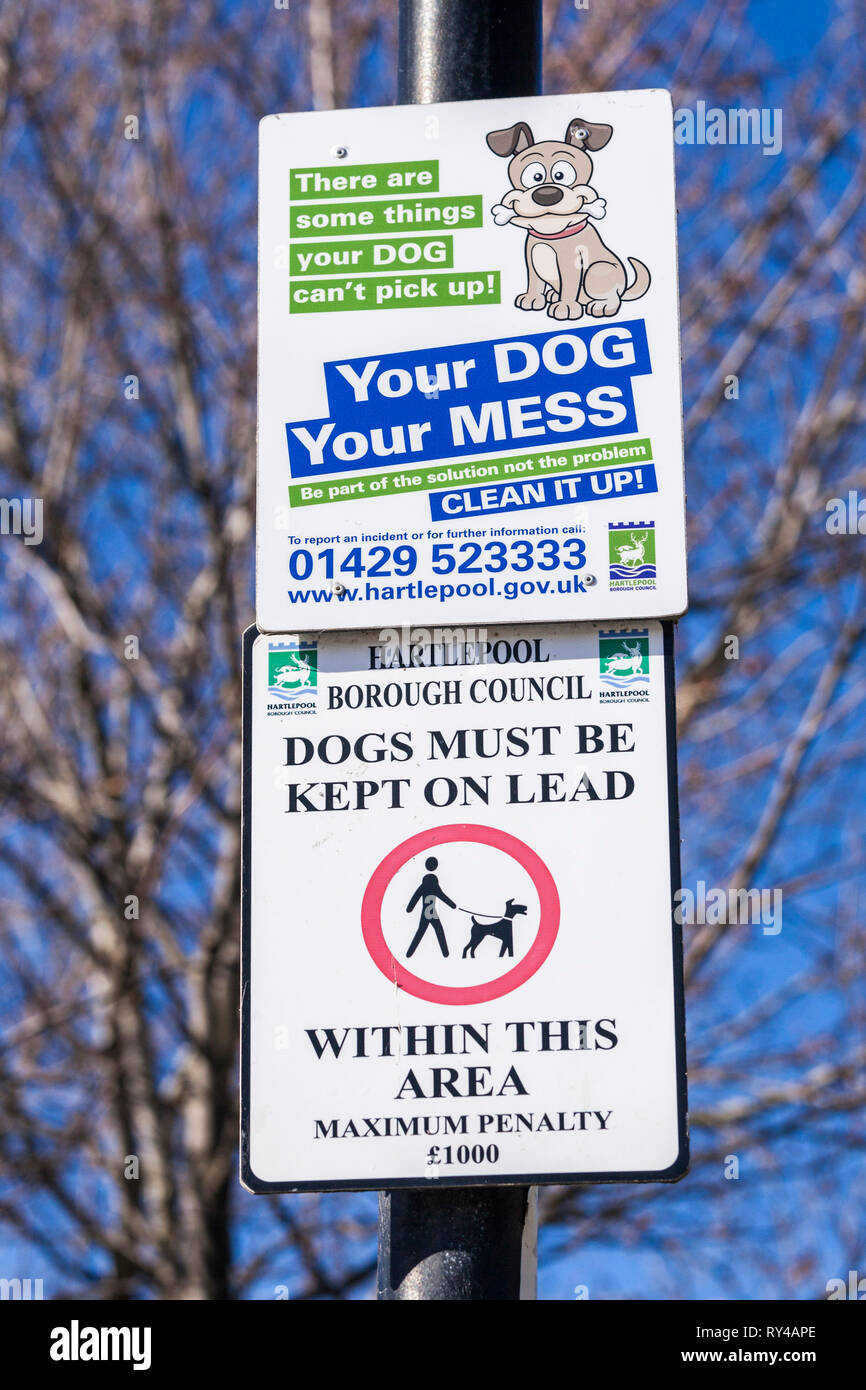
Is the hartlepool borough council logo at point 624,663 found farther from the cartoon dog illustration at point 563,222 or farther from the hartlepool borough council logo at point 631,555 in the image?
the cartoon dog illustration at point 563,222

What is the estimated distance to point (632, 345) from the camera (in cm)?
257

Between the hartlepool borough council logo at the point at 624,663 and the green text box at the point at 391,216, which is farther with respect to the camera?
the green text box at the point at 391,216

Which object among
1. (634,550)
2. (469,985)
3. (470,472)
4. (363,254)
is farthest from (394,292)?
(469,985)

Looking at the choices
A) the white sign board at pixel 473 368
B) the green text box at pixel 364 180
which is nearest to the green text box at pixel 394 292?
the white sign board at pixel 473 368

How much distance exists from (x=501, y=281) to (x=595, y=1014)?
101 centimetres

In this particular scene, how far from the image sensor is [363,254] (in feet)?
8.75

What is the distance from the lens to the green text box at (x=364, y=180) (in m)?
2.68

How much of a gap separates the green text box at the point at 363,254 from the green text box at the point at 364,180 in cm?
8

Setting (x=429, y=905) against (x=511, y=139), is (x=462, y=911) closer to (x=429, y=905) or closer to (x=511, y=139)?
(x=429, y=905)

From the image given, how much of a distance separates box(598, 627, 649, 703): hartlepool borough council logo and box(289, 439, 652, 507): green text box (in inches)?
9.3

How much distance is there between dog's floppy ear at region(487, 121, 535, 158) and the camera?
8.71 ft

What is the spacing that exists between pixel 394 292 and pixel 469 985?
0.97 meters

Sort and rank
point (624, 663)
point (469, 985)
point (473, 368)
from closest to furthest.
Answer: point (469, 985) → point (624, 663) → point (473, 368)

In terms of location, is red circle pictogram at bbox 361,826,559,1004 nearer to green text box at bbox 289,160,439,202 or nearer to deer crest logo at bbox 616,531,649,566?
deer crest logo at bbox 616,531,649,566
